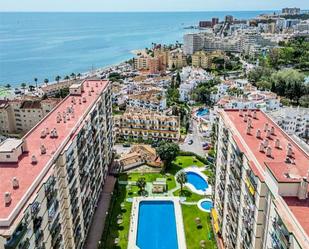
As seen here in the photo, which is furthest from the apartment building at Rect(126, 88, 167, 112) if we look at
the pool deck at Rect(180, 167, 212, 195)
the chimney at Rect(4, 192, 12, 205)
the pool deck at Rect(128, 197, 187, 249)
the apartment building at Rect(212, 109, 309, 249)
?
the chimney at Rect(4, 192, 12, 205)

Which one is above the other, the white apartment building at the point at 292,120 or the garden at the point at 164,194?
the white apartment building at the point at 292,120

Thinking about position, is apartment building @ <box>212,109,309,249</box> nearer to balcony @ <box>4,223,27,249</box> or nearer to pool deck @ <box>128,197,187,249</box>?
pool deck @ <box>128,197,187,249</box>

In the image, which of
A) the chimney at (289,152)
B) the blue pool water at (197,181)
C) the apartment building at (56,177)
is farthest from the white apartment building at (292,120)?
the chimney at (289,152)

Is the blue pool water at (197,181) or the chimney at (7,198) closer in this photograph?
the chimney at (7,198)

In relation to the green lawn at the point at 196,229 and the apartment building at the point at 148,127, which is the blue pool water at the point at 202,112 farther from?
the green lawn at the point at 196,229

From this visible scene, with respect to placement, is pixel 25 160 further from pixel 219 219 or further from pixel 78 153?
pixel 219 219

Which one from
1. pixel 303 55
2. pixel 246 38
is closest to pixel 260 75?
pixel 303 55

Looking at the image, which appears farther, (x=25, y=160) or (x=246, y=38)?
(x=246, y=38)

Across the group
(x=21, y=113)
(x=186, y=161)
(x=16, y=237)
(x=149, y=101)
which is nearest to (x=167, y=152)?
(x=186, y=161)
